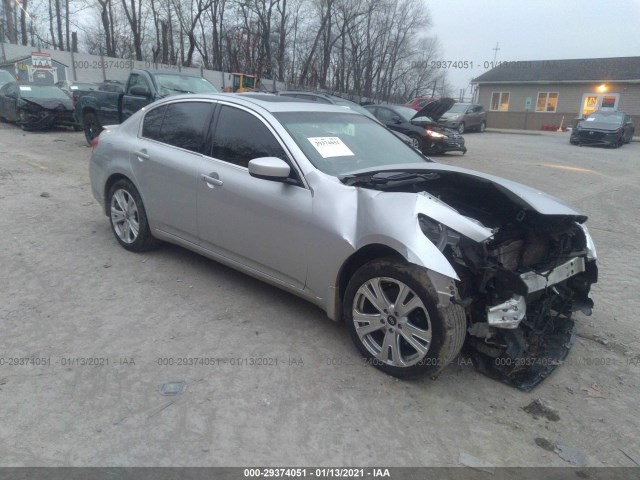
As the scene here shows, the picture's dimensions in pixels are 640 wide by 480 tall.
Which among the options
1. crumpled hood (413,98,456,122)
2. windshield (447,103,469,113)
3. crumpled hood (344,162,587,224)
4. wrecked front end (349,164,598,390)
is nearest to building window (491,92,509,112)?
windshield (447,103,469,113)

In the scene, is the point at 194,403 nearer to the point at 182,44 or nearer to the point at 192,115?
the point at 192,115

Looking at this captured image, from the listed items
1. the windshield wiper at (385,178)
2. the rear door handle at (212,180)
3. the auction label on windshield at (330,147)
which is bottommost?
the rear door handle at (212,180)

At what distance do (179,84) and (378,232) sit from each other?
8.65m

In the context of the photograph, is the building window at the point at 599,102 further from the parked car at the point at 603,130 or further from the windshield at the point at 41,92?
the windshield at the point at 41,92

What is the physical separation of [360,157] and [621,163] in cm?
1561

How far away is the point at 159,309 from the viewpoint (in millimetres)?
3980

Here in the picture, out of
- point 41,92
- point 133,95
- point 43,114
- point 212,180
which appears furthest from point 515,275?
point 41,92

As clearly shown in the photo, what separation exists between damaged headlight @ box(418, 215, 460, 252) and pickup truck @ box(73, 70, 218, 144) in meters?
8.05

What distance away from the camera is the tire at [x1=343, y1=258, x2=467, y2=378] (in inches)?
115

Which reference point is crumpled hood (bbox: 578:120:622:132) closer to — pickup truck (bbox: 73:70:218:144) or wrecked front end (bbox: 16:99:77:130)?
pickup truck (bbox: 73:70:218:144)

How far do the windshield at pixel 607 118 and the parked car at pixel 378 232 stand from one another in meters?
22.3

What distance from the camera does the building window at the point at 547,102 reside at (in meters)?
37.2

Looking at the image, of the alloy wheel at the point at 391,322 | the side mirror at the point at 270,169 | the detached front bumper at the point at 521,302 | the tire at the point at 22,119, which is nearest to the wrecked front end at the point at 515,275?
the detached front bumper at the point at 521,302

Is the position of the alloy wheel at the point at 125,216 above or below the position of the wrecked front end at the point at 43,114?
below
